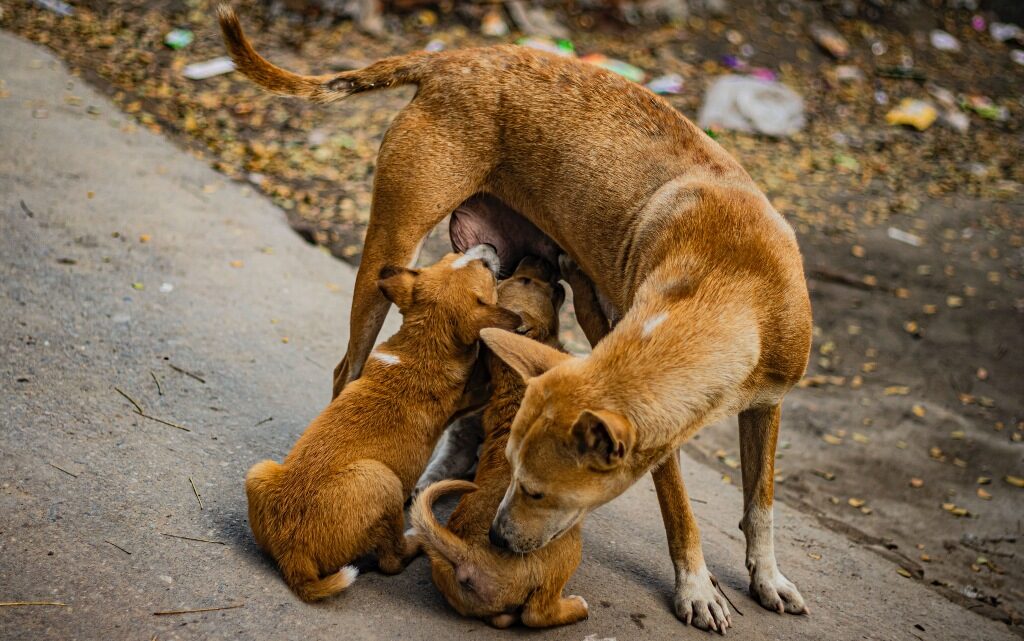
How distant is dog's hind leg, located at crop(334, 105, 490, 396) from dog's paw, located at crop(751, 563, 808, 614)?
6.88 ft

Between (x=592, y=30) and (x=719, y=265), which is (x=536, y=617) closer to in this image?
(x=719, y=265)

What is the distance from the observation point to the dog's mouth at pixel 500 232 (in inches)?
176

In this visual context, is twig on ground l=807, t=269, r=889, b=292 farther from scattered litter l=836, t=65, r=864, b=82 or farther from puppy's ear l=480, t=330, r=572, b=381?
puppy's ear l=480, t=330, r=572, b=381

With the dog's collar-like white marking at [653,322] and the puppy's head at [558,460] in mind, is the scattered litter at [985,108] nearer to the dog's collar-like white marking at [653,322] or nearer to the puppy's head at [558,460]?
the dog's collar-like white marking at [653,322]

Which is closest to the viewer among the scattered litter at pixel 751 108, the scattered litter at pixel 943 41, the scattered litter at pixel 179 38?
the scattered litter at pixel 179 38

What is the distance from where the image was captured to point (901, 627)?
12.6ft

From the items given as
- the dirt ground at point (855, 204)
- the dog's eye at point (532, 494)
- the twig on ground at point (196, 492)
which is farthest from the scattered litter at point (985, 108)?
the twig on ground at point (196, 492)

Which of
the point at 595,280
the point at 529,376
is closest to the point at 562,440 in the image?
the point at 529,376

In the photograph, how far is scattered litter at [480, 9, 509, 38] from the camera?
10.2 meters

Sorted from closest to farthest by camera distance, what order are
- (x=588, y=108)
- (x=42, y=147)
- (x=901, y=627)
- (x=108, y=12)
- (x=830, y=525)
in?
(x=901, y=627) → (x=588, y=108) → (x=830, y=525) → (x=42, y=147) → (x=108, y=12)

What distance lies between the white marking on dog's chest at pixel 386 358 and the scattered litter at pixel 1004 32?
1274cm

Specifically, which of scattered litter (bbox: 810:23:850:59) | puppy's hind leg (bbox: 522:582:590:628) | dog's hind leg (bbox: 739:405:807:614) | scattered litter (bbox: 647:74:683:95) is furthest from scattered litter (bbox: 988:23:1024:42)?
puppy's hind leg (bbox: 522:582:590:628)

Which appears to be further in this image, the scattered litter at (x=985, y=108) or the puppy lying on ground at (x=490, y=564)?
Answer: the scattered litter at (x=985, y=108)

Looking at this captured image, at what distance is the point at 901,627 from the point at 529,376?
2.08 meters
